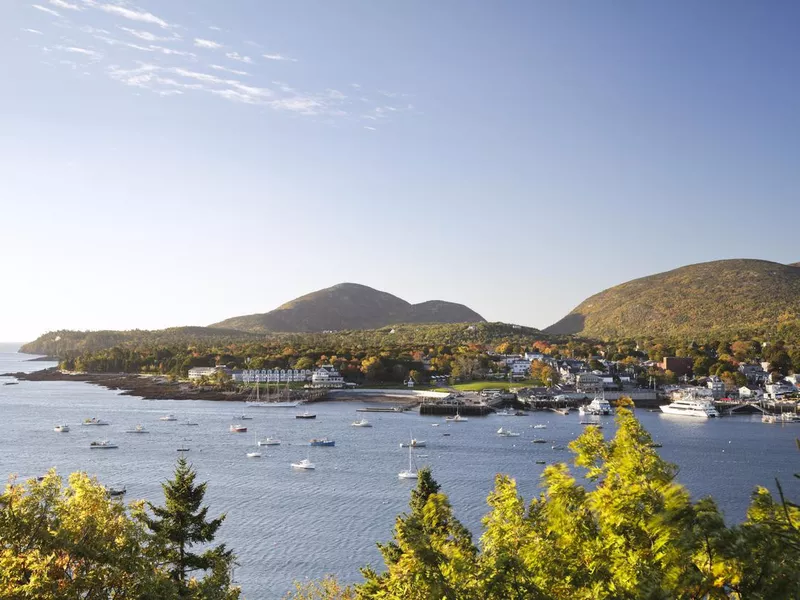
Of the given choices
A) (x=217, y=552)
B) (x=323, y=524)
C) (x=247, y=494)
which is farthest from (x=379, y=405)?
(x=217, y=552)

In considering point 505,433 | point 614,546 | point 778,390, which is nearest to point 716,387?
point 778,390

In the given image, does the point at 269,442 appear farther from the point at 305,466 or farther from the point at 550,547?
the point at 550,547

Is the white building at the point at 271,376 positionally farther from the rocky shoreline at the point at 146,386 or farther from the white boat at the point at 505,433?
the white boat at the point at 505,433

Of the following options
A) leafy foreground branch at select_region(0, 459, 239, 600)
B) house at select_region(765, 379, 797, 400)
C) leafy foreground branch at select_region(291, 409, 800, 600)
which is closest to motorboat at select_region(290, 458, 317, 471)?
leafy foreground branch at select_region(0, 459, 239, 600)

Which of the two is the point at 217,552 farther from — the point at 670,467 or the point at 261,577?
the point at 261,577

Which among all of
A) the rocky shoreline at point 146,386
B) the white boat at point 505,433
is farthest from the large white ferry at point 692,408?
the rocky shoreline at point 146,386

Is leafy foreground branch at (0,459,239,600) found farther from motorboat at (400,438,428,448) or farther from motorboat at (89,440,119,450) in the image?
motorboat at (89,440,119,450)
